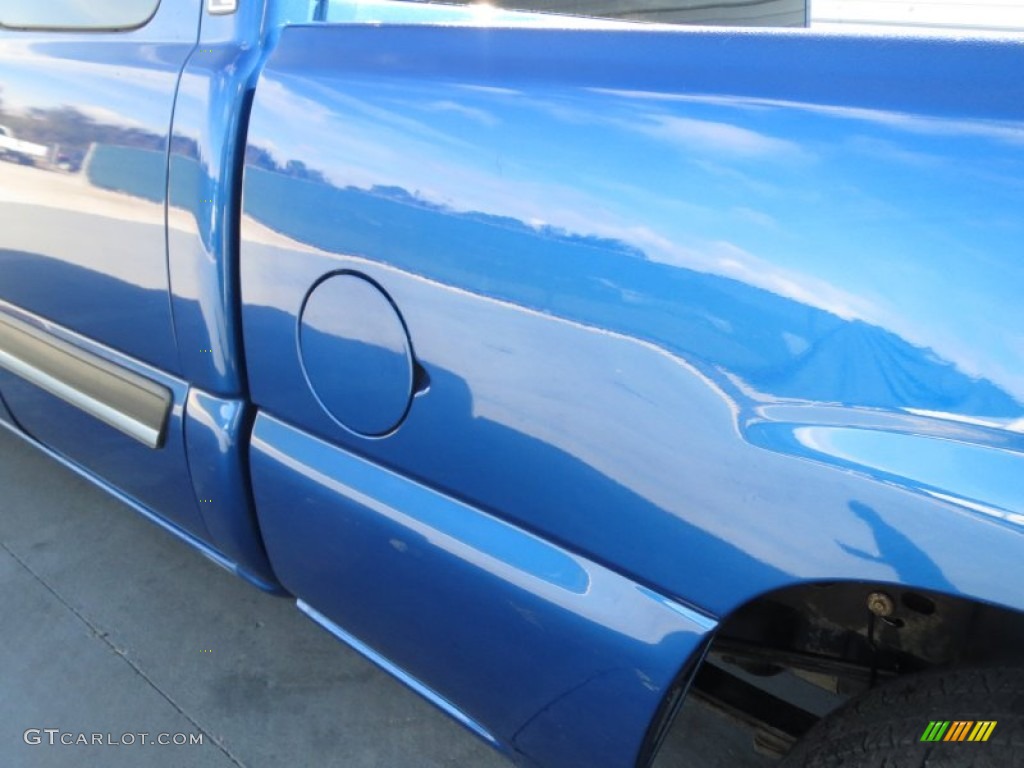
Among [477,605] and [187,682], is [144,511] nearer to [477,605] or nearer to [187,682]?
[187,682]

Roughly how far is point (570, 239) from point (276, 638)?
166cm

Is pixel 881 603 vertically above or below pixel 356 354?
below

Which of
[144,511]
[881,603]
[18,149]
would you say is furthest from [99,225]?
[881,603]

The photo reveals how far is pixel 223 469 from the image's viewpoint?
5.21 feet

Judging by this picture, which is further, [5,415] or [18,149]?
[5,415]

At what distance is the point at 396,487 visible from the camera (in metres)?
1.33

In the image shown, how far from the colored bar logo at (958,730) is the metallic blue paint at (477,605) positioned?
294mm

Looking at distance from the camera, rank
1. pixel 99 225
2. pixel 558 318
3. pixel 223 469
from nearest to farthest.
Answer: pixel 558 318
pixel 223 469
pixel 99 225

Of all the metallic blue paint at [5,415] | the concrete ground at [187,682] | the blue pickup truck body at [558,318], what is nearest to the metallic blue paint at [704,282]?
the blue pickup truck body at [558,318]

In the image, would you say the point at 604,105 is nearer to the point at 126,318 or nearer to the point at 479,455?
the point at 479,455

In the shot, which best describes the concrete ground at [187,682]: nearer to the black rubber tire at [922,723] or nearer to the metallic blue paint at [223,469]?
the metallic blue paint at [223,469]

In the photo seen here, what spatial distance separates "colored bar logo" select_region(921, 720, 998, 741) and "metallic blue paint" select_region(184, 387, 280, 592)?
120 centimetres

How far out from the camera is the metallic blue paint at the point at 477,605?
3.67ft

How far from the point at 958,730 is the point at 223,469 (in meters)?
1.26
